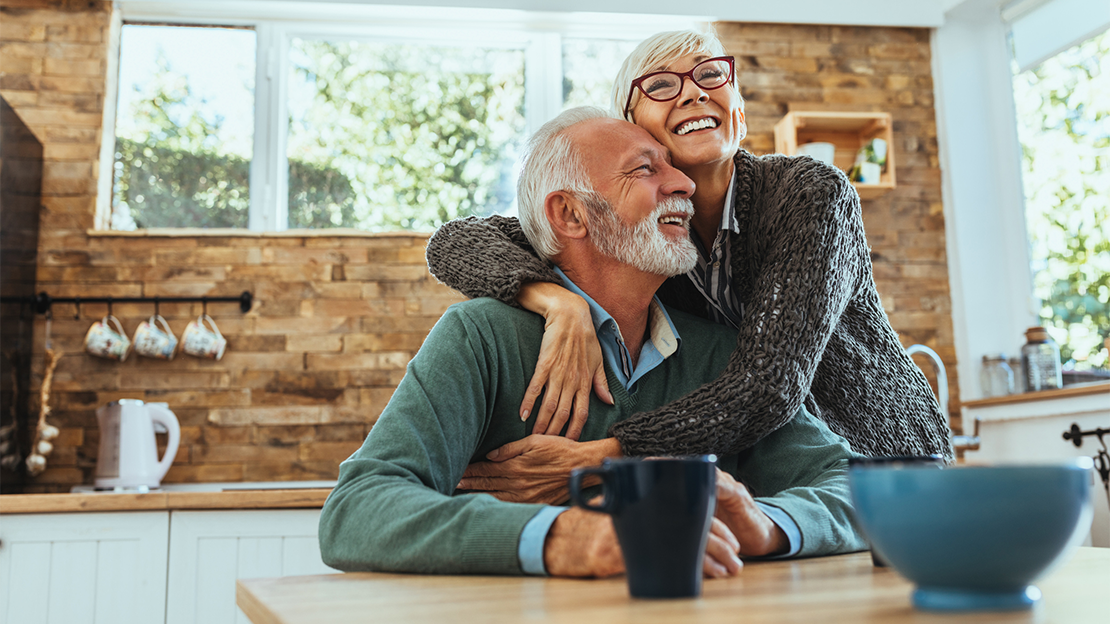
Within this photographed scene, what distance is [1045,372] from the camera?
3.07 m

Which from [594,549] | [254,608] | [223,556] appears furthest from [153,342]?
[594,549]

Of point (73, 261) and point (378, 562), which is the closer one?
point (378, 562)

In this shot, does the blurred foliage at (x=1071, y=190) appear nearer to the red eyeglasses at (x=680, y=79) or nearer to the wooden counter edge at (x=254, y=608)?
the red eyeglasses at (x=680, y=79)

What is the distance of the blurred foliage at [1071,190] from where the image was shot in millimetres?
3070

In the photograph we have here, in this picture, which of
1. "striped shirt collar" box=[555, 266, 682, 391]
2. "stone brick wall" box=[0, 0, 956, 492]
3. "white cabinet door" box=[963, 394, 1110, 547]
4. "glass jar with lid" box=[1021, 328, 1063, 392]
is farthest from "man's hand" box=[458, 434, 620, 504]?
"glass jar with lid" box=[1021, 328, 1063, 392]

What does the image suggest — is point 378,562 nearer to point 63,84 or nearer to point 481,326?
point 481,326

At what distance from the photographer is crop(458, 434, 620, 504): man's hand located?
3.56ft

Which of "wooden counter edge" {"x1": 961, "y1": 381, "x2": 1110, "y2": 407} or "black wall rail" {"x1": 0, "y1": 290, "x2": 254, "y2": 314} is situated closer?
"wooden counter edge" {"x1": 961, "y1": 381, "x2": 1110, "y2": 407}

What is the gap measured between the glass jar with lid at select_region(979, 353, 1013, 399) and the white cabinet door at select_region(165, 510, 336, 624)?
2544 millimetres

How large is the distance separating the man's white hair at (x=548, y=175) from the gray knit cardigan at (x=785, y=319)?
0.04 meters

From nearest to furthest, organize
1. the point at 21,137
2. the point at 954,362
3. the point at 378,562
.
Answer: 1. the point at 378,562
2. the point at 21,137
3. the point at 954,362

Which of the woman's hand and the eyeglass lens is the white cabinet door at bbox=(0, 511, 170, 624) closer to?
the woman's hand

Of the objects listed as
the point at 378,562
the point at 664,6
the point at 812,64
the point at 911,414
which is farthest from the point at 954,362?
the point at 378,562

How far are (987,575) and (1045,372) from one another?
299 cm
